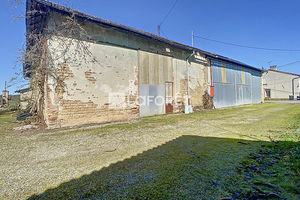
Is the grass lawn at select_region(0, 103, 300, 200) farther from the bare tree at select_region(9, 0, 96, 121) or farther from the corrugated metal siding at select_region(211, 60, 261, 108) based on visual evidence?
the corrugated metal siding at select_region(211, 60, 261, 108)

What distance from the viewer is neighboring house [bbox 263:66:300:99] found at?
30.6 meters

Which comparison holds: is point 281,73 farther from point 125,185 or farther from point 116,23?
point 125,185

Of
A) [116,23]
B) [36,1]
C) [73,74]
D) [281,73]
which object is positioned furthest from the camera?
[281,73]

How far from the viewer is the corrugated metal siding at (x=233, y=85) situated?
13.8 metres

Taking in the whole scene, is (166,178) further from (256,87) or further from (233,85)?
(256,87)

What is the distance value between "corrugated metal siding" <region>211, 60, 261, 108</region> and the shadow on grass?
1187cm

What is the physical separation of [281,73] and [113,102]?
38.4 m

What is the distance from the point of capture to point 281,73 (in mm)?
Answer: 30984

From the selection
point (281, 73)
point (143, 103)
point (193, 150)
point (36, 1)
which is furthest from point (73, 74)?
point (281, 73)

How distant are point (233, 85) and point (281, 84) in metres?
25.0

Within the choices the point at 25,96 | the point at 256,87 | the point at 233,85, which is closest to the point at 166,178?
the point at 25,96

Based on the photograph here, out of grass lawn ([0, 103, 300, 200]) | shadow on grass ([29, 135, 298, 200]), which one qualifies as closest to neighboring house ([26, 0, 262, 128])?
grass lawn ([0, 103, 300, 200])

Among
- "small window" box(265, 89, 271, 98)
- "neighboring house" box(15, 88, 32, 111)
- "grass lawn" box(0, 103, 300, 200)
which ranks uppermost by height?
"small window" box(265, 89, 271, 98)

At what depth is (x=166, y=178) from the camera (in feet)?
6.55
